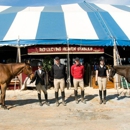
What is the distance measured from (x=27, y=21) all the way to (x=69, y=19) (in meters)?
2.03

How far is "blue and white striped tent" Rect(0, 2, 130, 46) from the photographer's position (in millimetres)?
10297

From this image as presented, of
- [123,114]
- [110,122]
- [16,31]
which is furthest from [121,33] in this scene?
[110,122]

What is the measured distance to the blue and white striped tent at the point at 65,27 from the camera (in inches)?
405

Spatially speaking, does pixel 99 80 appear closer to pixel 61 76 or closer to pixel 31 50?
pixel 61 76

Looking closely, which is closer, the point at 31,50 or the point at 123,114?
the point at 123,114

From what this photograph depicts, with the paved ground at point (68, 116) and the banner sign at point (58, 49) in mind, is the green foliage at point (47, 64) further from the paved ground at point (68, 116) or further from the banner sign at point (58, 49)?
the paved ground at point (68, 116)

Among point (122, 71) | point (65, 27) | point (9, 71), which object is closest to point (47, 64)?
point (65, 27)

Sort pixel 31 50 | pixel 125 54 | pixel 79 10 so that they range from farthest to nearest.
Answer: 1. pixel 125 54
2. pixel 79 10
3. pixel 31 50

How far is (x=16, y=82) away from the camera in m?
11.0

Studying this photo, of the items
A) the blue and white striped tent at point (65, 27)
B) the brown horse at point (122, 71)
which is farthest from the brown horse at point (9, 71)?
the blue and white striped tent at point (65, 27)

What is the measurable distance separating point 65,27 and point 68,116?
5886mm

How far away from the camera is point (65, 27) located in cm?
1105

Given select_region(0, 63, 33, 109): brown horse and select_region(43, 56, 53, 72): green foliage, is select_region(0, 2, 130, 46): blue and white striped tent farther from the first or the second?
select_region(0, 63, 33, 109): brown horse

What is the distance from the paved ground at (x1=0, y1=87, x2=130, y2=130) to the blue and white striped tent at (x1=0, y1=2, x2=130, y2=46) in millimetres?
3033
